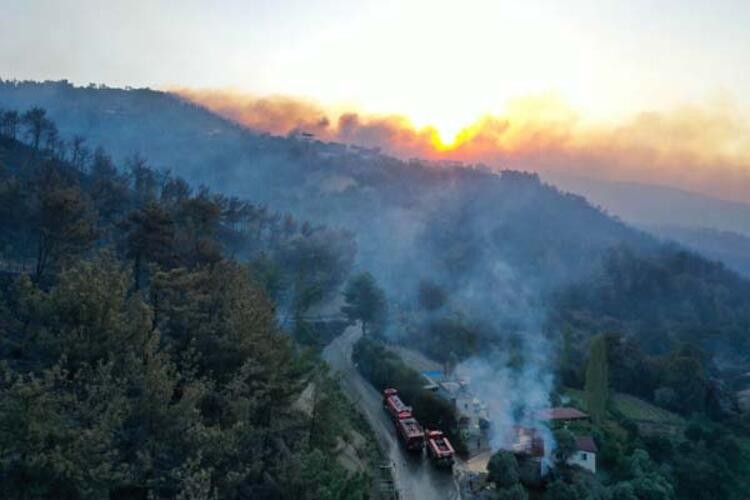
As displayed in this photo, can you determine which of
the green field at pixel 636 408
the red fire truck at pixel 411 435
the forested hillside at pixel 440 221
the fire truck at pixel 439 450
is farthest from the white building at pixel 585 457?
the forested hillside at pixel 440 221

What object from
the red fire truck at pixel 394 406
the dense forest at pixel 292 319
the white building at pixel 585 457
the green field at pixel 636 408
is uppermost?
the dense forest at pixel 292 319

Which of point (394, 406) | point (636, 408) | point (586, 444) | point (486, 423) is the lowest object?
point (636, 408)

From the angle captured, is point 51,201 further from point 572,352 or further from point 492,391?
point 572,352

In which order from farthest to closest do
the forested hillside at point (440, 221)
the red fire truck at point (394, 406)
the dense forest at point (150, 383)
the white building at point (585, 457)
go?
the forested hillside at point (440, 221), the red fire truck at point (394, 406), the white building at point (585, 457), the dense forest at point (150, 383)

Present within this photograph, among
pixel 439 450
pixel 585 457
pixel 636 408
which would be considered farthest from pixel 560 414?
pixel 636 408

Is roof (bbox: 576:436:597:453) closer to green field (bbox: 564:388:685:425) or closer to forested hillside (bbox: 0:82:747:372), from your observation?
green field (bbox: 564:388:685:425)

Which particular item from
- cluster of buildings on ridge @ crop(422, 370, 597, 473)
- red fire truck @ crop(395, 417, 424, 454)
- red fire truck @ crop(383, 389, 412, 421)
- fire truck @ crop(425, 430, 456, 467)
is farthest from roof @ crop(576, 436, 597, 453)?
red fire truck @ crop(383, 389, 412, 421)

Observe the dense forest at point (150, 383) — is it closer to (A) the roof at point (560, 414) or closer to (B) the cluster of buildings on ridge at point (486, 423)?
(B) the cluster of buildings on ridge at point (486, 423)

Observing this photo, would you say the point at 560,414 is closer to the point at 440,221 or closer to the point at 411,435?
the point at 411,435
